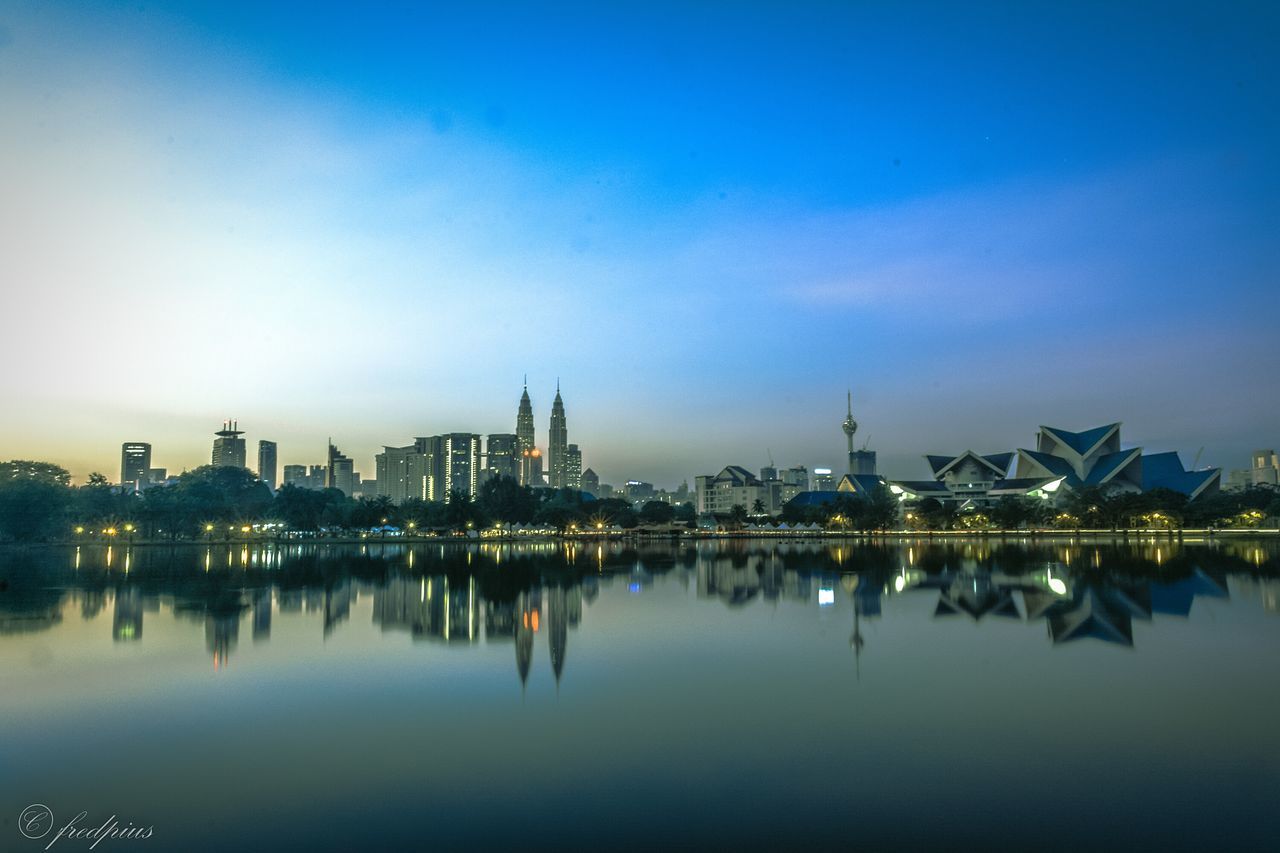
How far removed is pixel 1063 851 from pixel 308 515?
7459 cm

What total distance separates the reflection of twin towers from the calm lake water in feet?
0.56

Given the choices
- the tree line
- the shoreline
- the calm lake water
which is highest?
the tree line

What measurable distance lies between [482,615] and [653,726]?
10264 millimetres

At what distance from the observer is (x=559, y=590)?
24.7 metres

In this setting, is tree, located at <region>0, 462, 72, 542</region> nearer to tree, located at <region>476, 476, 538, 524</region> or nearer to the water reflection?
the water reflection

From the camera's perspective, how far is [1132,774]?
23.7 ft

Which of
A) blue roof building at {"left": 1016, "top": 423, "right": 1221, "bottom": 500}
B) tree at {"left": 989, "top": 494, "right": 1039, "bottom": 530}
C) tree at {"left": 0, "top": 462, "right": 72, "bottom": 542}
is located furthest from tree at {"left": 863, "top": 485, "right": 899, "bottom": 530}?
tree at {"left": 0, "top": 462, "right": 72, "bottom": 542}

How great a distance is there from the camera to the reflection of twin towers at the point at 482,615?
1495 cm

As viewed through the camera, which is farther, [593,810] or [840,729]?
[840,729]

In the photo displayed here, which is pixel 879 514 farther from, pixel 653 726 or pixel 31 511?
pixel 653 726

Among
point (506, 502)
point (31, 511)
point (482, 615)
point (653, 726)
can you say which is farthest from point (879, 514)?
point (653, 726)

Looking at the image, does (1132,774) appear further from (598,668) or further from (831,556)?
(831,556)

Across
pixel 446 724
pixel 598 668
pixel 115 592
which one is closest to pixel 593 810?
pixel 446 724

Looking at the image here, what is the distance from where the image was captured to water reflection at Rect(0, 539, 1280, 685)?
16484mm
